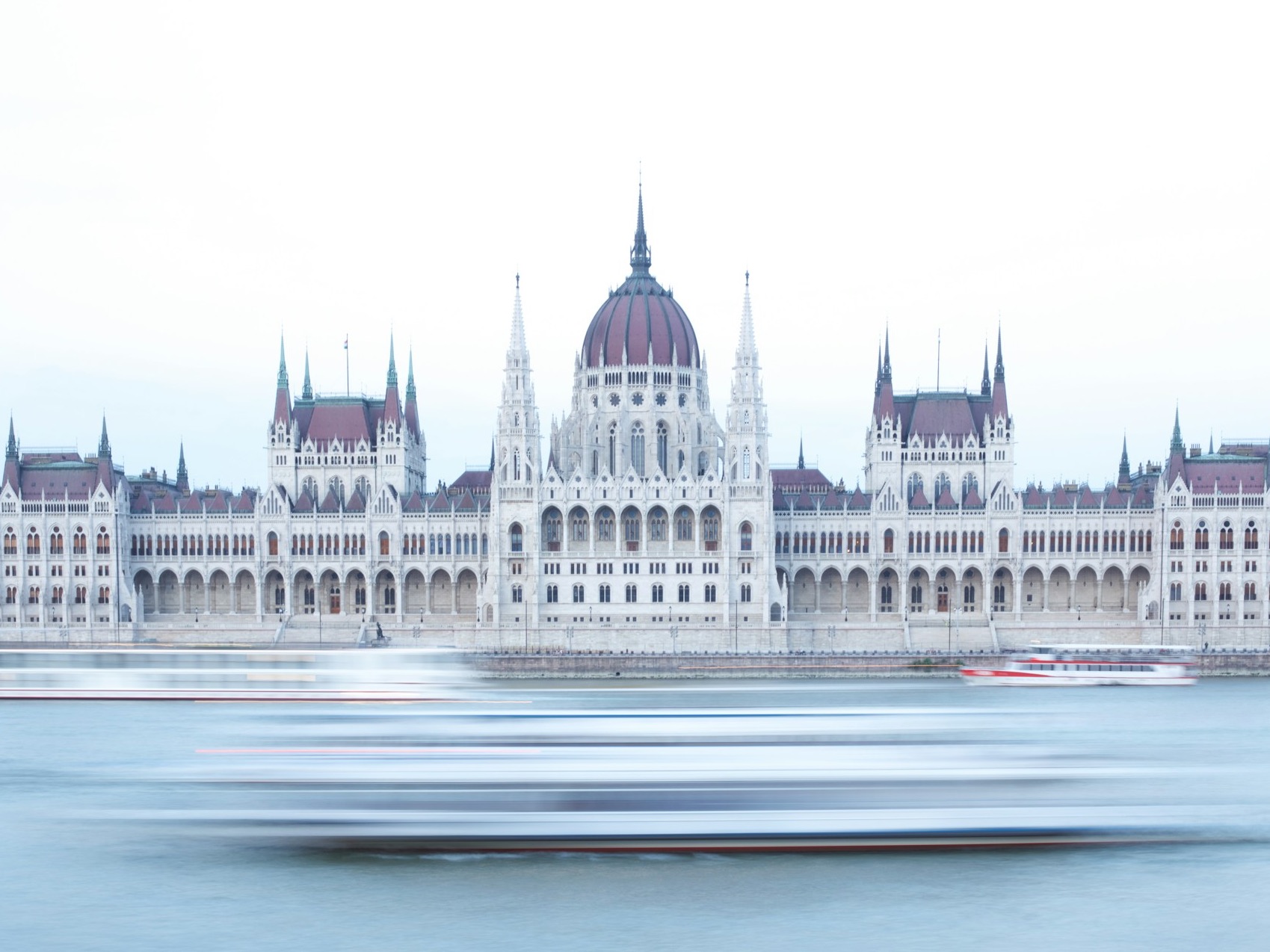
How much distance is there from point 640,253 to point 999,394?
23142mm

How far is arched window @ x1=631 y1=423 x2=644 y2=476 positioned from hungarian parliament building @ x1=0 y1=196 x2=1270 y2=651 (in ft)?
0.43

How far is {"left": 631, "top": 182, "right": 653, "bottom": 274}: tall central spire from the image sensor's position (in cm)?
10700

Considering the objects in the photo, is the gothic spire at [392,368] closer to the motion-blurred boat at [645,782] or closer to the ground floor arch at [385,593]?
the ground floor arch at [385,593]

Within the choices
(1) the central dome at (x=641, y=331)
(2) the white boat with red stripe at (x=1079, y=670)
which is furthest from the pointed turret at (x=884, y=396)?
(2) the white boat with red stripe at (x=1079, y=670)

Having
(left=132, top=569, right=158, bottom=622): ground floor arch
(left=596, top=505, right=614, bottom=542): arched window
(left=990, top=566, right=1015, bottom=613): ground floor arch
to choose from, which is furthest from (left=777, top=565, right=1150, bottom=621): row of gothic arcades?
(left=132, top=569, right=158, bottom=622): ground floor arch

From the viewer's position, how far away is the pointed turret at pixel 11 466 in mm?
98000

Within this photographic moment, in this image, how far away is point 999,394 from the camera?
327 ft

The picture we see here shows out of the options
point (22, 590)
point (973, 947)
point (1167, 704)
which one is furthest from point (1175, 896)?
point (22, 590)

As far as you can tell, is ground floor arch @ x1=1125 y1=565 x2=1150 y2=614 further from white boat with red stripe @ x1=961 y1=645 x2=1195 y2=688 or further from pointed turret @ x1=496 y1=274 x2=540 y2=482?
pointed turret @ x1=496 y1=274 x2=540 y2=482

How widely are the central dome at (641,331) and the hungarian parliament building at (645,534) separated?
0.15 meters

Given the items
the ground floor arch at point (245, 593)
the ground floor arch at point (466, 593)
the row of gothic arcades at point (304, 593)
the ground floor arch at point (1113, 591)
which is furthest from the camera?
the ground floor arch at point (245, 593)

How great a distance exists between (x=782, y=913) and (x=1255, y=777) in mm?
21206

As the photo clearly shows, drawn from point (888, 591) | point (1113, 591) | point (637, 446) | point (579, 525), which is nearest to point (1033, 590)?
point (1113, 591)

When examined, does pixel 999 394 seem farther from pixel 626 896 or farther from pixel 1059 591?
pixel 626 896
